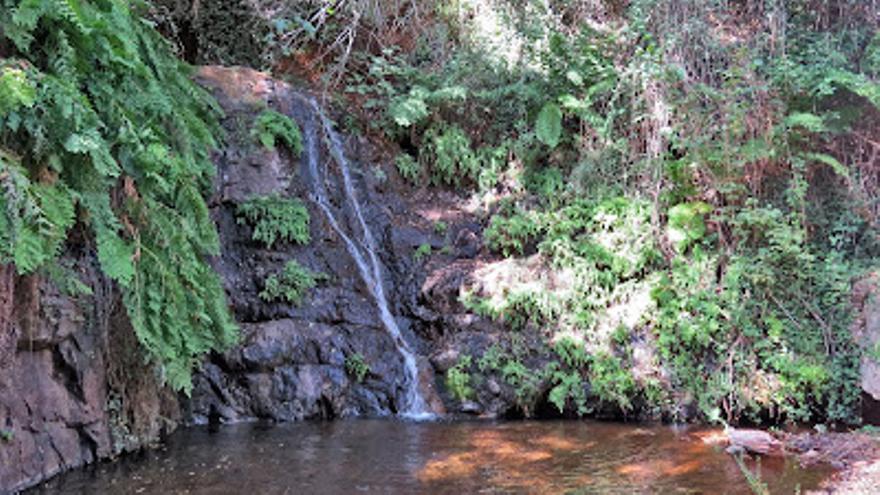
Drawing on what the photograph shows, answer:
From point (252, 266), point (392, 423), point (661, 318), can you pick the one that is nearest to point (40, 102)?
point (252, 266)

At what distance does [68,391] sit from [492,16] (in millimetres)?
8378

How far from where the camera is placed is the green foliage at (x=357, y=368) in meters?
7.77

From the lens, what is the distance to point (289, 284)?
8.10 meters

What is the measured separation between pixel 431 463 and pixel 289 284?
304cm

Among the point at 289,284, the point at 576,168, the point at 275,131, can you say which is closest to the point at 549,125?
the point at 576,168

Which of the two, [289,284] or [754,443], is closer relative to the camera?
[754,443]

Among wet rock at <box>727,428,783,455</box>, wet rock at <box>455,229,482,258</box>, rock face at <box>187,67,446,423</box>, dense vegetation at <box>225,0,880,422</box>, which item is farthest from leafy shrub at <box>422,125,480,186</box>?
wet rock at <box>727,428,783,455</box>

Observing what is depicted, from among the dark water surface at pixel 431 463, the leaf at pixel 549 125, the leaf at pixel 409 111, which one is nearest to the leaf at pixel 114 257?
the dark water surface at pixel 431 463

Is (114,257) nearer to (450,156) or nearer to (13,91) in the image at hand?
(13,91)

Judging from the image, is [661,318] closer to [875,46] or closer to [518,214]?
[518,214]

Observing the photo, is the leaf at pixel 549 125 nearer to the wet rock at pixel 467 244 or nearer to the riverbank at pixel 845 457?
the wet rock at pixel 467 244

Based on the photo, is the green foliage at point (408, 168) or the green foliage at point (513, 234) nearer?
the green foliage at point (513, 234)

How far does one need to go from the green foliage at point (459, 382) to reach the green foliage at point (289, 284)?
1.86 metres

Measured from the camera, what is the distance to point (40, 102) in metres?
4.89
